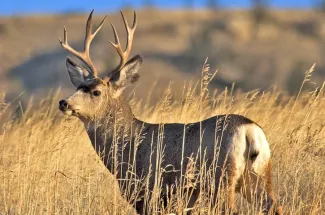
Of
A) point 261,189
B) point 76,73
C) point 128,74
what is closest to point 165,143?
point 261,189

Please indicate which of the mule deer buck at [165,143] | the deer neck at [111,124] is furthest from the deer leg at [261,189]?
the deer neck at [111,124]

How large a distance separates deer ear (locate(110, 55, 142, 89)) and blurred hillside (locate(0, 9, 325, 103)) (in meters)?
21.3

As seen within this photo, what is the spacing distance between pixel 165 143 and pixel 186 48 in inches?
1557

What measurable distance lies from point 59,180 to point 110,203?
1.04m

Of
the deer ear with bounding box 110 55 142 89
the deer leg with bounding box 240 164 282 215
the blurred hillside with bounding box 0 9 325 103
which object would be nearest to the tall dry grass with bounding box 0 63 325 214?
the deer leg with bounding box 240 164 282 215

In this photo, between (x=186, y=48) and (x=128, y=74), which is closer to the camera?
(x=128, y=74)

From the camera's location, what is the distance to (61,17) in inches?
2569

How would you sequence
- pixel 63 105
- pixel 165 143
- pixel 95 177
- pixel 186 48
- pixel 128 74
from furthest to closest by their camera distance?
pixel 186 48, pixel 128 74, pixel 63 105, pixel 95 177, pixel 165 143

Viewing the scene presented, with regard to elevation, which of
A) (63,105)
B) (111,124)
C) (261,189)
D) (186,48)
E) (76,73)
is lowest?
(186,48)

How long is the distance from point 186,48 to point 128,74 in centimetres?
3862

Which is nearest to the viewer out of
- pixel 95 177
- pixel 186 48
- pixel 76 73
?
pixel 95 177

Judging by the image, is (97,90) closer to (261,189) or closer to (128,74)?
(128,74)

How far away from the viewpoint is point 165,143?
22.6 ft

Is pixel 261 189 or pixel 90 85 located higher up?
pixel 90 85
